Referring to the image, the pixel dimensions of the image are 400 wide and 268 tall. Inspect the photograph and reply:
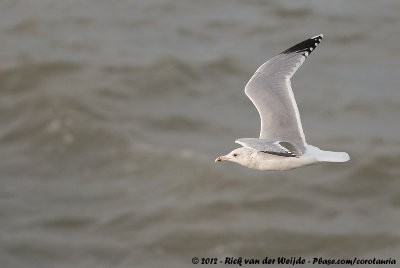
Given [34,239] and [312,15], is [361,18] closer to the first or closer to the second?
[312,15]

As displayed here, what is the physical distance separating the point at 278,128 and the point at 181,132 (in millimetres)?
8276

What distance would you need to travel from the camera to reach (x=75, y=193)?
14562 mm

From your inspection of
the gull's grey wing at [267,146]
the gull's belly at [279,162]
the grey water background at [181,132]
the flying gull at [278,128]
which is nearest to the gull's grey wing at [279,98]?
the flying gull at [278,128]

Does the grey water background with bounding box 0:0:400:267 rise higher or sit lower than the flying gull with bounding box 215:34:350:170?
higher

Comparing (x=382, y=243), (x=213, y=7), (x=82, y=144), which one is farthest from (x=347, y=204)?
(x=213, y=7)

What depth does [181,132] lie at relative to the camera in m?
15.8

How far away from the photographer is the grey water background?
13438 millimetres

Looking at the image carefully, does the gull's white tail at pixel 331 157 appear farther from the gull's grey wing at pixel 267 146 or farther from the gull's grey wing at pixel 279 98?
the gull's grey wing at pixel 267 146

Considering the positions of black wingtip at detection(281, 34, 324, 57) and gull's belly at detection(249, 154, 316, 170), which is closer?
gull's belly at detection(249, 154, 316, 170)

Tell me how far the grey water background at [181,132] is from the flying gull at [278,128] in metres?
5.37

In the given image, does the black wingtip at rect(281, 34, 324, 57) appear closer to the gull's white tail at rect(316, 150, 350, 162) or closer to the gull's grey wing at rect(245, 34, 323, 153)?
the gull's grey wing at rect(245, 34, 323, 153)

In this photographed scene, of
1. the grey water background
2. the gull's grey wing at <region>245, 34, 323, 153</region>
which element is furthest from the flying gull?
the grey water background

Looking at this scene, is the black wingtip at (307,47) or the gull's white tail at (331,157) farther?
the black wingtip at (307,47)

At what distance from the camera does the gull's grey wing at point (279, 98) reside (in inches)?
297
